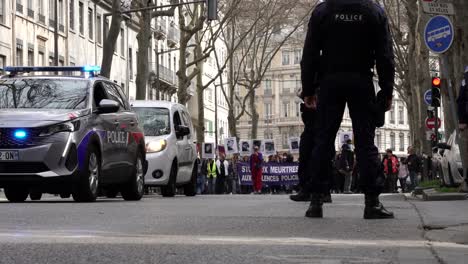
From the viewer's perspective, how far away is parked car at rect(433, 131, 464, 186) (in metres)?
19.8

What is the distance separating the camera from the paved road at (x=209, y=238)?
626 centimetres

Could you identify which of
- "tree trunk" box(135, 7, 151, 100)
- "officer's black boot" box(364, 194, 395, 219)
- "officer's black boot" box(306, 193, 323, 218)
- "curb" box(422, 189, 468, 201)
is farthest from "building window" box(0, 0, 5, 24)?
"officer's black boot" box(364, 194, 395, 219)

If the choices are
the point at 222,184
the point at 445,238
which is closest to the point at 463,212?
the point at 445,238

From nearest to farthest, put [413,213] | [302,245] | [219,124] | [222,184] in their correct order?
1. [302,245]
2. [413,213]
3. [222,184]
4. [219,124]

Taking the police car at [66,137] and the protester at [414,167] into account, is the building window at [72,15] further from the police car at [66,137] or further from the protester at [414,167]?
the police car at [66,137]

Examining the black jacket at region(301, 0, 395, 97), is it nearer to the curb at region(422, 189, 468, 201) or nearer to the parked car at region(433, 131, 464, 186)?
the curb at region(422, 189, 468, 201)

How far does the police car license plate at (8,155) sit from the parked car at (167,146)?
6.19 meters

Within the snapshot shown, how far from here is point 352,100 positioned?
9.46 meters

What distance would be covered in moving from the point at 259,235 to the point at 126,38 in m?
59.1

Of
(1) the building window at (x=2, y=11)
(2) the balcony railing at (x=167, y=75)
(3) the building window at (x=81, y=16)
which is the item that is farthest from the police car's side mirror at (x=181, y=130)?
(2) the balcony railing at (x=167, y=75)

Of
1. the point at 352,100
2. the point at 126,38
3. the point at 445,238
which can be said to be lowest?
the point at 445,238

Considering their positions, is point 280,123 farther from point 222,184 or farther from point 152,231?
point 152,231

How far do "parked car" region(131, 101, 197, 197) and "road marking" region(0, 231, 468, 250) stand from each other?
1231cm

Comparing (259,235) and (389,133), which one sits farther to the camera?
(389,133)
